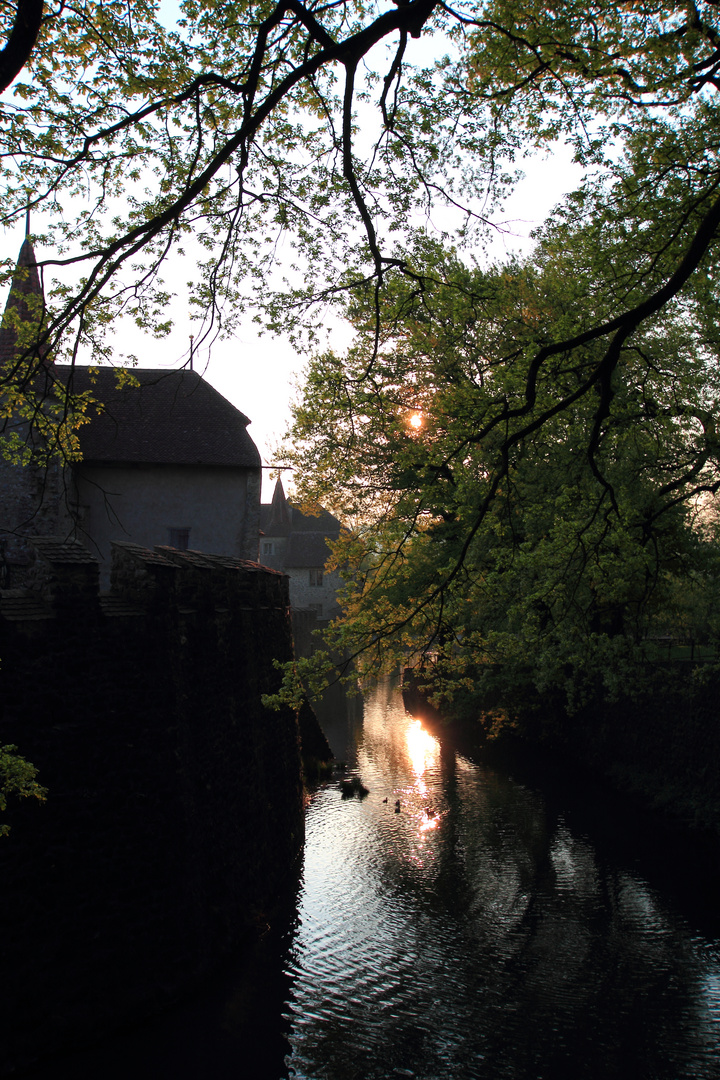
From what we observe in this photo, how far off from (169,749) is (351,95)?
284 inches

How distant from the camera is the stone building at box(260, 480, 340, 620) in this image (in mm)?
56281

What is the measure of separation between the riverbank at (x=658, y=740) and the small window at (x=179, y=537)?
27.7 feet

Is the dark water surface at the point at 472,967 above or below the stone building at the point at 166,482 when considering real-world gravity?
below

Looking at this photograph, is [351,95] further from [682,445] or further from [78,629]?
[682,445]

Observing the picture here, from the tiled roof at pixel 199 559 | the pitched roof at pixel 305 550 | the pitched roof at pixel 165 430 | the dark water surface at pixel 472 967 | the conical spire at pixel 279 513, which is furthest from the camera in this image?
the conical spire at pixel 279 513

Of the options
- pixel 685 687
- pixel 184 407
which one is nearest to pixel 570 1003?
pixel 685 687

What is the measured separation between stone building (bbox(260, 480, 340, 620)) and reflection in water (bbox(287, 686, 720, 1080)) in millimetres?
39630

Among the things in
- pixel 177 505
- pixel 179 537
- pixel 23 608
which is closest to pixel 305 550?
pixel 179 537

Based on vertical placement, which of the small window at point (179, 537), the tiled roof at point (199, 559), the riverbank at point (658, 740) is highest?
the small window at point (179, 537)

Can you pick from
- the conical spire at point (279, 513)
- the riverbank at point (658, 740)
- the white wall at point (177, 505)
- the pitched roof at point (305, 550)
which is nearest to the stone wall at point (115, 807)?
the riverbank at point (658, 740)

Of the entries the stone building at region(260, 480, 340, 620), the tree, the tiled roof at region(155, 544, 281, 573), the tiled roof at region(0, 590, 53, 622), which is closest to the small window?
the tree

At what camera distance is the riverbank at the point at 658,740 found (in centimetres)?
1502

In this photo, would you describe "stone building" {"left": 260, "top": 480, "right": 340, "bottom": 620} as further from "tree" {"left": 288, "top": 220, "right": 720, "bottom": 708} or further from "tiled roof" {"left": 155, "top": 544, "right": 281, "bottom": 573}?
"tiled roof" {"left": 155, "top": 544, "right": 281, "bottom": 573}

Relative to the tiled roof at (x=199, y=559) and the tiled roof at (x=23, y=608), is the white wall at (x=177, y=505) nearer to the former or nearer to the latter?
the tiled roof at (x=199, y=559)
